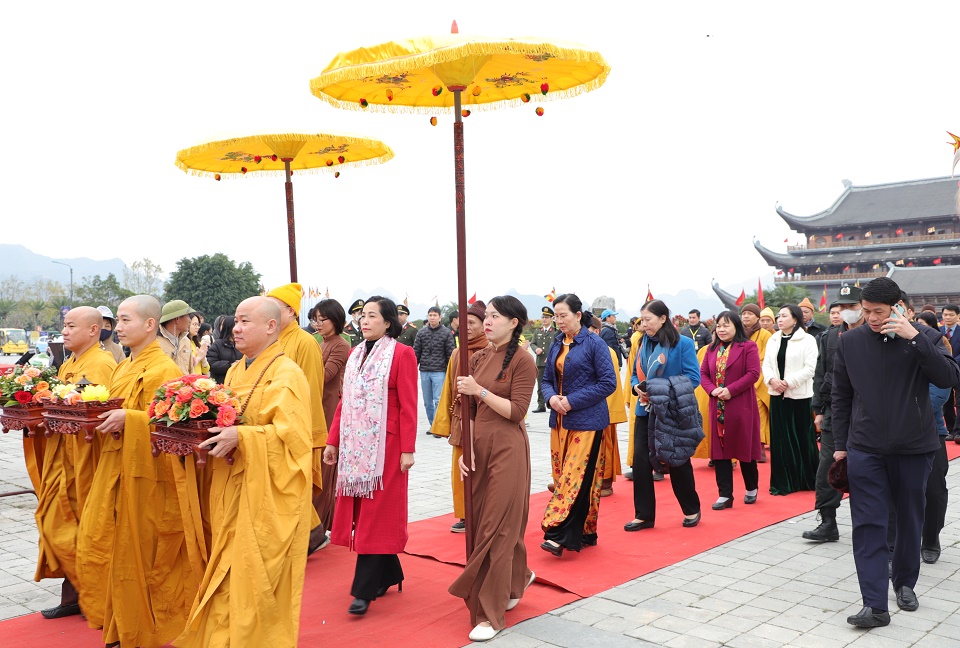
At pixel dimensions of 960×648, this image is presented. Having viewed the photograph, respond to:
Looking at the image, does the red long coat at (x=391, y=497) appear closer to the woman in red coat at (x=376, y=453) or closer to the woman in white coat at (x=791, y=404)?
the woman in red coat at (x=376, y=453)

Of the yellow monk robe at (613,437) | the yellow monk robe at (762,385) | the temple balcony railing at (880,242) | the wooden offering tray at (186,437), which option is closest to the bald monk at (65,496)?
the wooden offering tray at (186,437)

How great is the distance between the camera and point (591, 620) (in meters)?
4.66

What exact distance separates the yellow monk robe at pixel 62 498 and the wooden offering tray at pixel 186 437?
3.35 ft

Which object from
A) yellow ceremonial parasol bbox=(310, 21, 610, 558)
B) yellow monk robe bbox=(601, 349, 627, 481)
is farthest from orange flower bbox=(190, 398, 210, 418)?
yellow monk robe bbox=(601, 349, 627, 481)

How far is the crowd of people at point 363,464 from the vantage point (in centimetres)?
385

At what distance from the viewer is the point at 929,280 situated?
43.6 m

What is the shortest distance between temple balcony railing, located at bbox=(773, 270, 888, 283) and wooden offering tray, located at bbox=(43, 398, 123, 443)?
49.5 meters

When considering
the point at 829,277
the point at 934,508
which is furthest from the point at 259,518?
the point at 829,277

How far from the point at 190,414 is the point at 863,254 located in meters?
53.1

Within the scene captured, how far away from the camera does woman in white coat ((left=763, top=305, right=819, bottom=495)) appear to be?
784 centimetres

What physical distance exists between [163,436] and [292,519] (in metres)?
0.69

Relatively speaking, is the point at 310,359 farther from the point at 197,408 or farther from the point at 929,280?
the point at 929,280

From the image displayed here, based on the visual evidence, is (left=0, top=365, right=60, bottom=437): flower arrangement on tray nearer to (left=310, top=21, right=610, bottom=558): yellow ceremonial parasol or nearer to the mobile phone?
(left=310, top=21, right=610, bottom=558): yellow ceremonial parasol

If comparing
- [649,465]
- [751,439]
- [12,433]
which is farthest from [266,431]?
[12,433]
